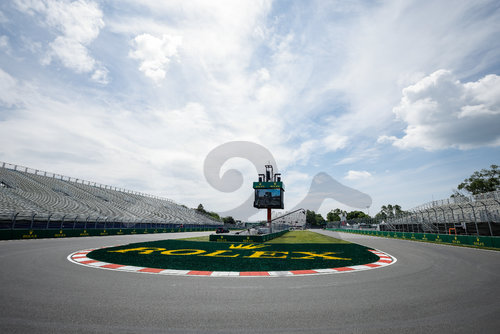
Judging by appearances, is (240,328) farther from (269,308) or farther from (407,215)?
(407,215)

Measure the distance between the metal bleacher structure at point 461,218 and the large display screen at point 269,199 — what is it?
17.7 m

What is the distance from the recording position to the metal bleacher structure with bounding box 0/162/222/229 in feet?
76.7

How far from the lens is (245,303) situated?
15.4 ft

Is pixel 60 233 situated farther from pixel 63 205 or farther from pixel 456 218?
pixel 456 218

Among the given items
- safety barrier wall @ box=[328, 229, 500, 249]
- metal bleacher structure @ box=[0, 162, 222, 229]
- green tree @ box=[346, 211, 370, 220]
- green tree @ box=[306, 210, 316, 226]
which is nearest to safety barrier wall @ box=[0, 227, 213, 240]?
metal bleacher structure @ box=[0, 162, 222, 229]

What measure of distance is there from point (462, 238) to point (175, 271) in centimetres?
2133

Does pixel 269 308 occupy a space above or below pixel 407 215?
below

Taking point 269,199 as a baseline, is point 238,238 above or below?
below

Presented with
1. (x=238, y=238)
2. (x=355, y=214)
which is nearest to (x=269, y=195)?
(x=238, y=238)

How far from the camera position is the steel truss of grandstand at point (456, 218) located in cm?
2231

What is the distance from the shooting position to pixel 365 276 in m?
7.12

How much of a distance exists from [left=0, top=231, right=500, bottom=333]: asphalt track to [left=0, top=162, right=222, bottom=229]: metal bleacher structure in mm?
20837

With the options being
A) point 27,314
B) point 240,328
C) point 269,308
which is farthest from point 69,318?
point 269,308

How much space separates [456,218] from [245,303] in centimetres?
3122
